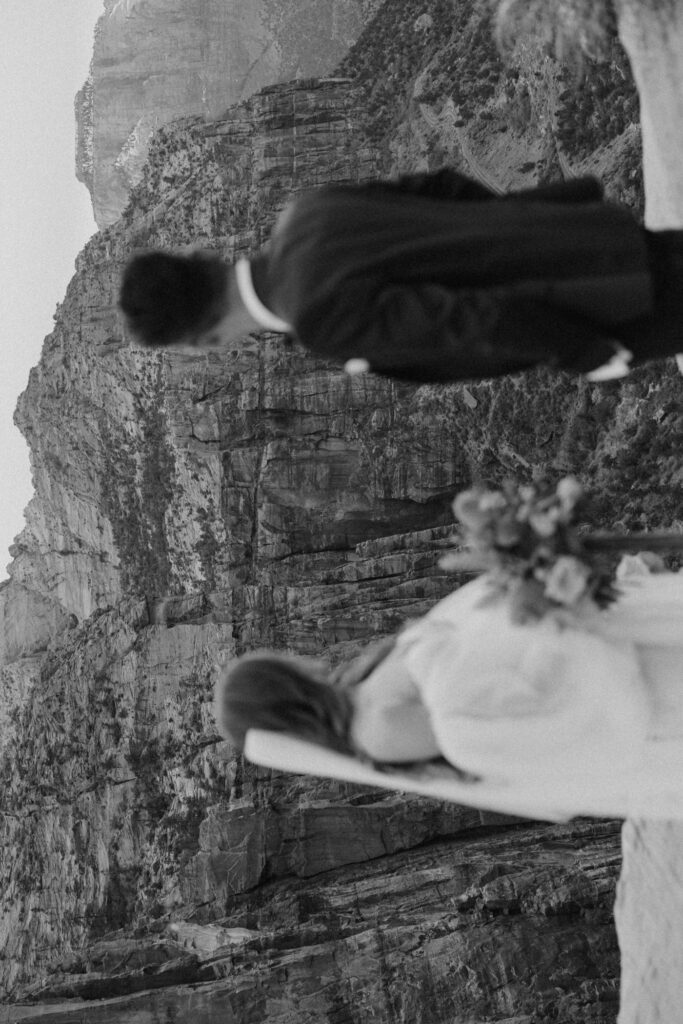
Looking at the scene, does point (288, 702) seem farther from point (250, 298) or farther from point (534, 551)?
point (250, 298)

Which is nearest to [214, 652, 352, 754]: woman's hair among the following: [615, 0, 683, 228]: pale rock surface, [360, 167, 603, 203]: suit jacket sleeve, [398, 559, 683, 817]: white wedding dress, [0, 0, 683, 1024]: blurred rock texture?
[398, 559, 683, 817]: white wedding dress

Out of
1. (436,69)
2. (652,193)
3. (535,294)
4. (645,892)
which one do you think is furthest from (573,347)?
(436,69)

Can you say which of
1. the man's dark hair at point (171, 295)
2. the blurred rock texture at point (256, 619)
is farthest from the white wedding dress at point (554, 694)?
the blurred rock texture at point (256, 619)

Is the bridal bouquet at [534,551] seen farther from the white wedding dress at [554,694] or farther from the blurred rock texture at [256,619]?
the blurred rock texture at [256,619]

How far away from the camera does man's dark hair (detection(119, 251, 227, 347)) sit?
3732mm

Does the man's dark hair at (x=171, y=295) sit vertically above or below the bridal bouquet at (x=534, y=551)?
above

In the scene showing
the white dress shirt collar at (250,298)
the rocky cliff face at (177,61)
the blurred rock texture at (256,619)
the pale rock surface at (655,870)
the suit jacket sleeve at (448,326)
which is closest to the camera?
the suit jacket sleeve at (448,326)

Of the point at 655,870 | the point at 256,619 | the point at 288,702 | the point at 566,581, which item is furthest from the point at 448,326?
the point at 256,619

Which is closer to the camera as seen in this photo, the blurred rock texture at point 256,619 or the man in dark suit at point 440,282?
the man in dark suit at point 440,282

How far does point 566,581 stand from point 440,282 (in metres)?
1.36

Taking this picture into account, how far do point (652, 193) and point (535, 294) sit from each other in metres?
1.71

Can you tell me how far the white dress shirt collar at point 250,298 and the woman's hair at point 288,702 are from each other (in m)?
1.46

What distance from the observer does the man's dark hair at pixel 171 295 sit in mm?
3732

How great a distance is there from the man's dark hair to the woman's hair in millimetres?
1502
